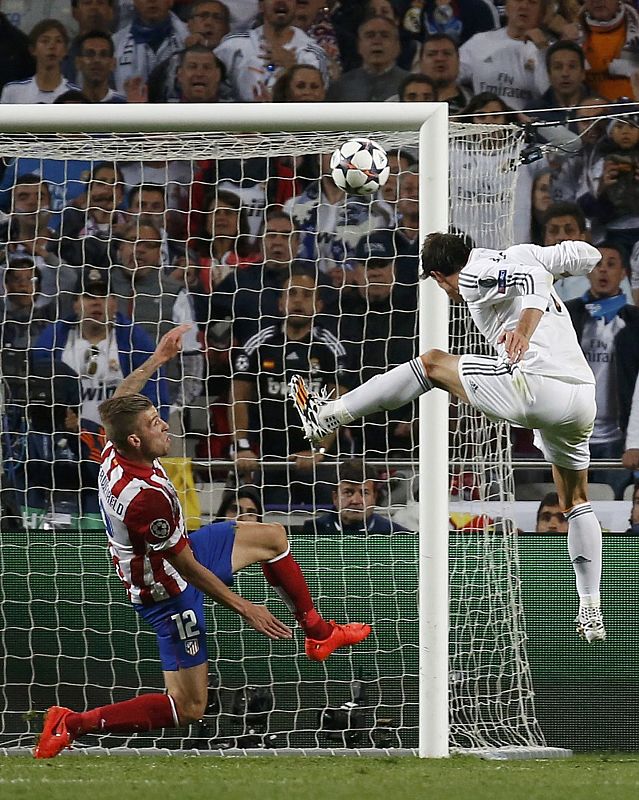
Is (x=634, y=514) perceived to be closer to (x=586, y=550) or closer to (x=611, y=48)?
(x=586, y=550)

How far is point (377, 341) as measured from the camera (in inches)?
304

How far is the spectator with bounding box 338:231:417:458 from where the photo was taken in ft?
24.7

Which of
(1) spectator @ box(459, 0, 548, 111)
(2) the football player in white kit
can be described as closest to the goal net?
(2) the football player in white kit

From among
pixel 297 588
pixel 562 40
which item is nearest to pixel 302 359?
pixel 297 588

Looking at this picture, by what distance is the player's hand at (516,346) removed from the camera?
5.09 metres

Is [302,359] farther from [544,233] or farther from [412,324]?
[544,233]

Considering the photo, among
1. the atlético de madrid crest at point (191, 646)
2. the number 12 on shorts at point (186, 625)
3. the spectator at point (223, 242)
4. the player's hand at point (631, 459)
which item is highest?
the spectator at point (223, 242)

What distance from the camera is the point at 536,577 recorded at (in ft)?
22.4

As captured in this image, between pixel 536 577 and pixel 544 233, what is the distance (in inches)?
104

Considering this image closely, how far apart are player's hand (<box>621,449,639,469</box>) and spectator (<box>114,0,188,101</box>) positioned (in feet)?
13.8

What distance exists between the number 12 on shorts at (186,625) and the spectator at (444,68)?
15.5 feet

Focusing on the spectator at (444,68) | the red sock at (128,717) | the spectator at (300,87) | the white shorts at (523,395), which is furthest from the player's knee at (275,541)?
the spectator at (444,68)

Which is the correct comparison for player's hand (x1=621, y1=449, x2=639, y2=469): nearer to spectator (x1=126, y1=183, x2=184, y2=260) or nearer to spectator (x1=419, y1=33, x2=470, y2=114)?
spectator (x1=419, y1=33, x2=470, y2=114)

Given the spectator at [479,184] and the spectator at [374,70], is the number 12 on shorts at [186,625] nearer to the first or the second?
the spectator at [479,184]
